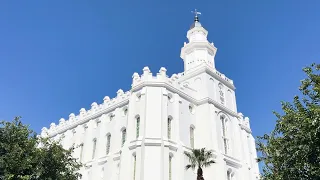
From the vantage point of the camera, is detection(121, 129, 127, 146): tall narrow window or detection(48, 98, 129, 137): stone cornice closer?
detection(121, 129, 127, 146): tall narrow window

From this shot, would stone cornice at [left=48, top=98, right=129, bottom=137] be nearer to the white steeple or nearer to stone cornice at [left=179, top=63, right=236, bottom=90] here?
stone cornice at [left=179, top=63, right=236, bottom=90]

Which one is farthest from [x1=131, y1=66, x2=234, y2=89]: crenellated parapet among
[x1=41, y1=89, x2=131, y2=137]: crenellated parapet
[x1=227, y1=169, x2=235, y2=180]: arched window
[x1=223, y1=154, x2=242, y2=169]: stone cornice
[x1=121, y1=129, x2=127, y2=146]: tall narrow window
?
[x1=227, y1=169, x2=235, y2=180]: arched window

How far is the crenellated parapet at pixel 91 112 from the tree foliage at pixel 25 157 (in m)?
15.0

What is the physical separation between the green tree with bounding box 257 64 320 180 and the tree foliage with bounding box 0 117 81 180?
1529 cm

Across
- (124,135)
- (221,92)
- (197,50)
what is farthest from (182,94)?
(197,50)

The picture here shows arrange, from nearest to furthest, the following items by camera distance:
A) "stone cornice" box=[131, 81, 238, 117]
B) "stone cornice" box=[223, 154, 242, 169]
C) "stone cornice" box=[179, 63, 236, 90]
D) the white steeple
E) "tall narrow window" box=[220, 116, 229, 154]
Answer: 1. "stone cornice" box=[131, 81, 238, 117]
2. "stone cornice" box=[223, 154, 242, 169]
3. "tall narrow window" box=[220, 116, 229, 154]
4. "stone cornice" box=[179, 63, 236, 90]
5. the white steeple

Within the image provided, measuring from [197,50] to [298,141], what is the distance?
2818 centimetres

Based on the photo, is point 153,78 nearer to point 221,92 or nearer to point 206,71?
point 206,71

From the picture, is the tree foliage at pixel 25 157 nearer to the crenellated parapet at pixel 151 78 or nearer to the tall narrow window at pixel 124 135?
the tall narrow window at pixel 124 135

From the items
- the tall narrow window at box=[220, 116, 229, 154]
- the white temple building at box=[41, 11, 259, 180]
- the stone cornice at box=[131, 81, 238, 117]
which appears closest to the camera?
the white temple building at box=[41, 11, 259, 180]

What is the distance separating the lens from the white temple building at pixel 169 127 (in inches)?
1270

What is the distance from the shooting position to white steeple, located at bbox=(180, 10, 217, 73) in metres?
43.5

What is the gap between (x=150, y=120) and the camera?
3306 cm

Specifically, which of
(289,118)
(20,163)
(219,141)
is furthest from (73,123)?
(289,118)
